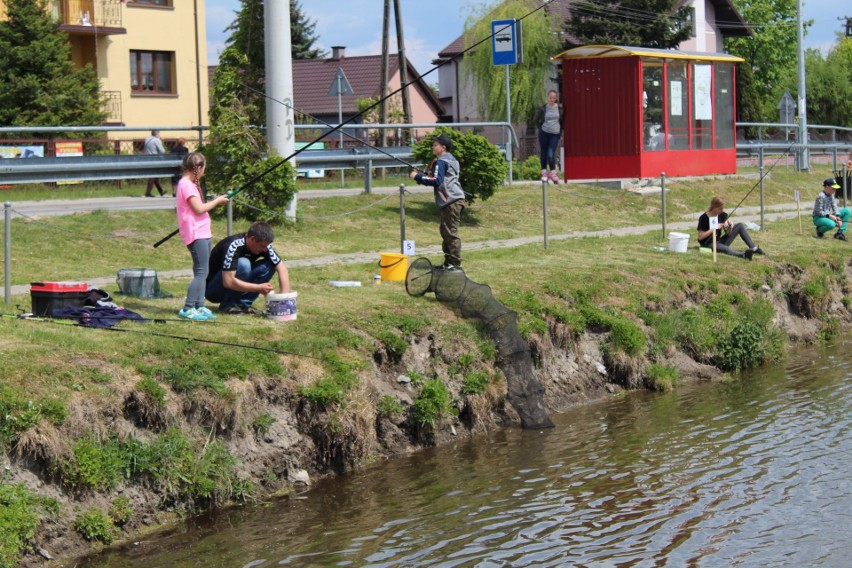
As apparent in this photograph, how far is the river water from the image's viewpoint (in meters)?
8.33

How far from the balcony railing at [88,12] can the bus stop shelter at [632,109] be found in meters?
18.9

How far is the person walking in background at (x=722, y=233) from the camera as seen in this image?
58.9 feet

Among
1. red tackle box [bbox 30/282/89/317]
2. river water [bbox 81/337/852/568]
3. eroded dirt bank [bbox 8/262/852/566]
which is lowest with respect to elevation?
river water [bbox 81/337/852/568]

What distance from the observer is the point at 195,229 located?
11.2 m

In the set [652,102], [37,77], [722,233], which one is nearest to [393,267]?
[722,233]

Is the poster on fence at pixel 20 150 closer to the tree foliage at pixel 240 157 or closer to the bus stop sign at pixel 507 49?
the tree foliage at pixel 240 157

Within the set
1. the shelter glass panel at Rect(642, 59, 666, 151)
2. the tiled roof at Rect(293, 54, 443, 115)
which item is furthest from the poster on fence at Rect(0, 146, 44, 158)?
the tiled roof at Rect(293, 54, 443, 115)

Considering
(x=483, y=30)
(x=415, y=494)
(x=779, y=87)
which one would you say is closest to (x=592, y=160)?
(x=415, y=494)

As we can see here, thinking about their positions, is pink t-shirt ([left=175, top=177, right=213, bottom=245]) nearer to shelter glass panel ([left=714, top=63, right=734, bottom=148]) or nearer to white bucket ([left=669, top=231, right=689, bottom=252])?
white bucket ([left=669, top=231, right=689, bottom=252])

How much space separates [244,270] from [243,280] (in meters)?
0.09

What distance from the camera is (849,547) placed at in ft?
27.5

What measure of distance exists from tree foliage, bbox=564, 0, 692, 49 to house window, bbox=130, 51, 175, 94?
1666cm

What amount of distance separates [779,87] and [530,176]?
39658 millimetres

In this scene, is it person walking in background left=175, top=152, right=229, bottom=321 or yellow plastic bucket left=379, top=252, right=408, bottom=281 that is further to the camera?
yellow plastic bucket left=379, top=252, right=408, bottom=281
